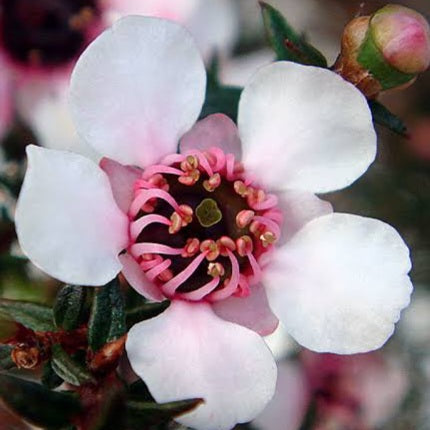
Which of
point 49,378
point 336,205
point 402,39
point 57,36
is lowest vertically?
point 336,205

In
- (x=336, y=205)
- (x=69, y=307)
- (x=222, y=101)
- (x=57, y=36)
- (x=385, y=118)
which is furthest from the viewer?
(x=336, y=205)

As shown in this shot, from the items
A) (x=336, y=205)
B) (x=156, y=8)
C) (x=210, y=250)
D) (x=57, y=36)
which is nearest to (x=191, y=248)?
(x=210, y=250)

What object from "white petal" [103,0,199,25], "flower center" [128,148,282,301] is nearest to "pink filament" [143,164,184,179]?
"flower center" [128,148,282,301]

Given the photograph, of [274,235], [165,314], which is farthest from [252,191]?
[165,314]

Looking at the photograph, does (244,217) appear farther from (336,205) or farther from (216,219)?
(336,205)

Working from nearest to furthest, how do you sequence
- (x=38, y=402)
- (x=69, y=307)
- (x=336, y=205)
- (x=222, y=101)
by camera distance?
(x=38, y=402)
(x=69, y=307)
(x=222, y=101)
(x=336, y=205)

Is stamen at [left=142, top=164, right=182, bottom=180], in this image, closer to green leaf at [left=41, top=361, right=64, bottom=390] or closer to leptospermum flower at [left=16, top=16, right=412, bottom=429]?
leptospermum flower at [left=16, top=16, right=412, bottom=429]

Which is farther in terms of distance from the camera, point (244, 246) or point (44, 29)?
point (44, 29)
